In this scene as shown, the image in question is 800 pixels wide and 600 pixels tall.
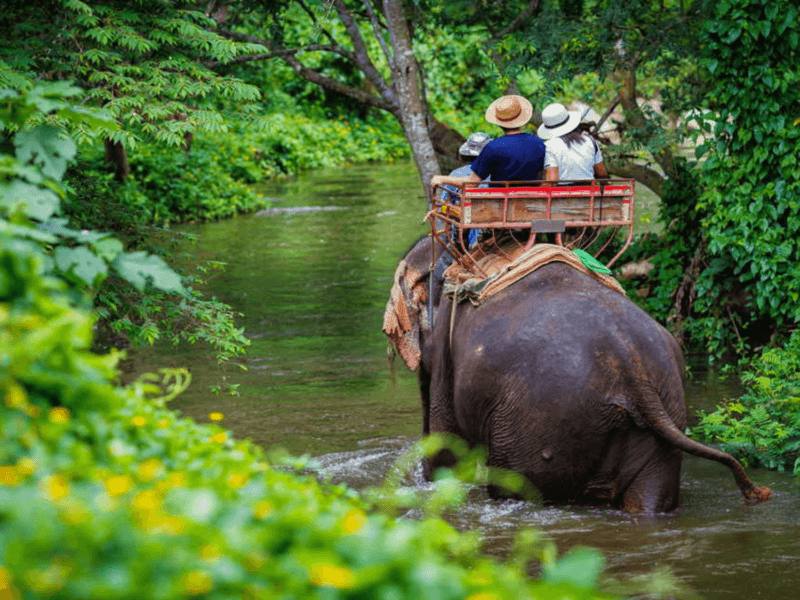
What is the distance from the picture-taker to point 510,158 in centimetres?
759

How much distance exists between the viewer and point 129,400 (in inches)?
120

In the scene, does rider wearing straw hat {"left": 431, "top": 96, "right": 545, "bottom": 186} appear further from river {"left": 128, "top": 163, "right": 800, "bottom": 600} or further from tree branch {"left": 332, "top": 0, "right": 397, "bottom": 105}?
tree branch {"left": 332, "top": 0, "right": 397, "bottom": 105}

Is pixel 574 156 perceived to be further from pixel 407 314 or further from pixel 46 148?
pixel 46 148

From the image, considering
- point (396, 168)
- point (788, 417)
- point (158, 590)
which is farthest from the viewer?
point (396, 168)

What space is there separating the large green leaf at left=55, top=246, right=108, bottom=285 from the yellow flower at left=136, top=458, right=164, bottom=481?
3.03 ft

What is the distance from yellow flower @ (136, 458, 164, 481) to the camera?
2.46 metres

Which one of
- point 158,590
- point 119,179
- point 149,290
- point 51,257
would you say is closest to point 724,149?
point 149,290

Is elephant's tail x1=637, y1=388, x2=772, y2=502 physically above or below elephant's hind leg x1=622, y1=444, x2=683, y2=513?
above

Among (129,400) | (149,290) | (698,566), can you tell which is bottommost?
(698,566)

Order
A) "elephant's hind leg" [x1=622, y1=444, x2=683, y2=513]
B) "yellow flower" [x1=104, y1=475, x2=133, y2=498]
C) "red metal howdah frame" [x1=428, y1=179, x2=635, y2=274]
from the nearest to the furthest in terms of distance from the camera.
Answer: "yellow flower" [x1=104, y1=475, x2=133, y2=498], "elephant's hind leg" [x1=622, y1=444, x2=683, y2=513], "red metal howdah frame" [x1=428, y1=179, x2=635, y2=274]

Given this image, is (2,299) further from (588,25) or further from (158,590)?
(588,25)

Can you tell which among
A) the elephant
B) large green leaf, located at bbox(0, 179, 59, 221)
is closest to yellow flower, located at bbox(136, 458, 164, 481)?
large green leaf, located at bbox(0, 179, 59, 221)

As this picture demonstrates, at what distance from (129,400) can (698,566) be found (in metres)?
3.96

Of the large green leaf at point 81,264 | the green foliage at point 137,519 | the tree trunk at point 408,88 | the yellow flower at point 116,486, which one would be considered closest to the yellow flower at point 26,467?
the green foliage at point 137,519
